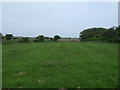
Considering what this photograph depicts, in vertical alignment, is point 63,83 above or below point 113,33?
below

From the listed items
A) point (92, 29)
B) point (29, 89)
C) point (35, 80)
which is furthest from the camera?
point (92, 29)

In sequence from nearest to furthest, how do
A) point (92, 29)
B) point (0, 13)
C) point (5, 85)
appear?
point (5, 85) → point (0, 13) → point (92, 29)

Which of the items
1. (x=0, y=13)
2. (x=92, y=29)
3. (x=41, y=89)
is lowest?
(x=41, y=89)

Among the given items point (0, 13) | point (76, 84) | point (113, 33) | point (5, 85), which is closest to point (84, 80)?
point (76, 84)

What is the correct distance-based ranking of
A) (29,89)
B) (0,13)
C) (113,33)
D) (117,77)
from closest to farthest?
(29,89) < (117,77) < (0,13) < (113,33)

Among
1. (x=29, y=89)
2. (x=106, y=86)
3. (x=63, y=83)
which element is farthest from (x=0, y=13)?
(x=106, y=86)

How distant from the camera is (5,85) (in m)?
3.95

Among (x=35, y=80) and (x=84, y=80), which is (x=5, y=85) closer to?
(x=35, y=80)

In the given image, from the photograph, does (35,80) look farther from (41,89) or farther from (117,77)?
(117,77)

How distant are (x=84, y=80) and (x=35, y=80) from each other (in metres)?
1.53

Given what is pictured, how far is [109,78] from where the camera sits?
4.59 meters

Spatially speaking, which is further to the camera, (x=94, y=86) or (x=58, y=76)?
(x=58, y=76)

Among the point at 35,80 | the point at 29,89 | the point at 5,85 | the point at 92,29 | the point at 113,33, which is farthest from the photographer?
the point at 92,29

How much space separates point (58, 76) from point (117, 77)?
6.53 feet
